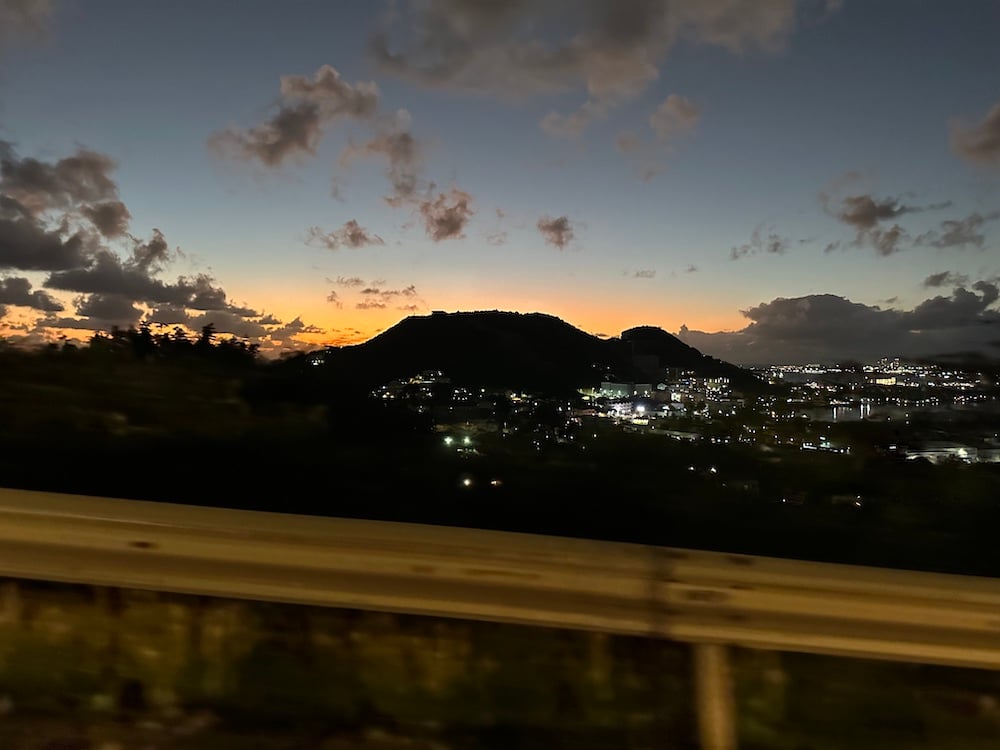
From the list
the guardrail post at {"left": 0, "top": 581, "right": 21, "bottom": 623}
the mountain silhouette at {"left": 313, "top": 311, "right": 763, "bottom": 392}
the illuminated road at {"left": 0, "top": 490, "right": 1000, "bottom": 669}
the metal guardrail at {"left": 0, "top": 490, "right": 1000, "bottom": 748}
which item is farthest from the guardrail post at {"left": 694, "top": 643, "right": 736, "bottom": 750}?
the guardrail post at {"left": 0, "top": 581, "right": 21, "bottom": 623}

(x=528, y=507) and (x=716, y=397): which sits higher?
(x=716, y=397)

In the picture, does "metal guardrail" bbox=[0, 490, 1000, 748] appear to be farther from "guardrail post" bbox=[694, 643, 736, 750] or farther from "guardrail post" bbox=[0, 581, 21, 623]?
"guardrail post" bbox=[0, 581, 21, 623]

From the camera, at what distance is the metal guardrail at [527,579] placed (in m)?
3.21

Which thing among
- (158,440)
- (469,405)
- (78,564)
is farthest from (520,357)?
(78,564)

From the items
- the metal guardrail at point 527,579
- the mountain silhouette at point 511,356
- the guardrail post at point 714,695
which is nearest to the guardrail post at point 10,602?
the metal guardrail at point 527,579

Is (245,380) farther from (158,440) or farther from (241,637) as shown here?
(241,637)

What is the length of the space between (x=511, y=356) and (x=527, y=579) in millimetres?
3487

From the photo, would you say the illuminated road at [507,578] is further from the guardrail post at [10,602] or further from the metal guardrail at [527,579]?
the guardrail post at [10,602]

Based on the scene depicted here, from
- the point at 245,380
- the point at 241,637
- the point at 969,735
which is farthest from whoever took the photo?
the point at 245,380

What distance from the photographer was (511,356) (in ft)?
21.9

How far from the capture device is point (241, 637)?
386 cm

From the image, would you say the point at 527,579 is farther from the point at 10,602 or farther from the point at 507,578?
the point at 10,602

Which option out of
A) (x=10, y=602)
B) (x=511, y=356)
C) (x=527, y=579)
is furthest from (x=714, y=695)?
(x=511, y=356)

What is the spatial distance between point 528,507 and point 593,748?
54.1 inches
